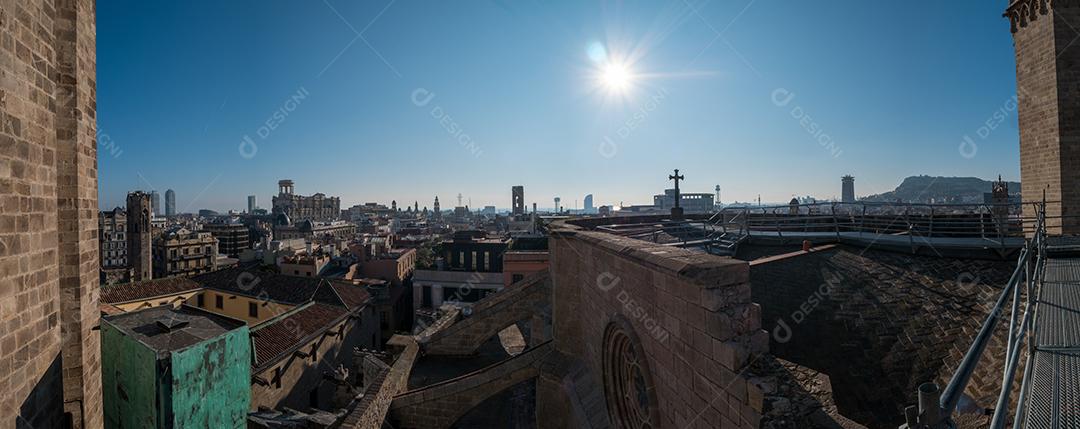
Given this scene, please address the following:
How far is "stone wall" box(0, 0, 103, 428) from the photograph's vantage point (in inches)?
163

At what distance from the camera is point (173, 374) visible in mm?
8109

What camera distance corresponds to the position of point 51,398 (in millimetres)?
5020

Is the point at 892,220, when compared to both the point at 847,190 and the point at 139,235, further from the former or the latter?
the point at 139,235

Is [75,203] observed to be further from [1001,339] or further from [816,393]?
[1001,339]

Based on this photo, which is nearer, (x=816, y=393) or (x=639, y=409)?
(x=816, y=393)

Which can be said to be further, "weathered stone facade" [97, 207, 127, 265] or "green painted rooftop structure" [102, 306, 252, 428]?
"weathered stone facade" [97, 207, 127, 265]

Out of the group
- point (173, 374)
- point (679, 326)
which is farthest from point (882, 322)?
point (173, 374)

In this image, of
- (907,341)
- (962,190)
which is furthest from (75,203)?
(962,190)

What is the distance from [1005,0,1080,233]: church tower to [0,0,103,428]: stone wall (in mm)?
21740

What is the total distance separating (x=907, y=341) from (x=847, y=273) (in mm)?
2743

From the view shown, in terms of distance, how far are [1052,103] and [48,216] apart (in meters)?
22.9

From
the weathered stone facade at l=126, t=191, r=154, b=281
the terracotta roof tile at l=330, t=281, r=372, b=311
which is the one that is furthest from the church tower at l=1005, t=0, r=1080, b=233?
the weathered stone facade at l=126, t=191, r=154, b=281

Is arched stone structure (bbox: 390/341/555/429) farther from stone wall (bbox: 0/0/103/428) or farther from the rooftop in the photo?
stone wall (bbox: 0/0/103/428)

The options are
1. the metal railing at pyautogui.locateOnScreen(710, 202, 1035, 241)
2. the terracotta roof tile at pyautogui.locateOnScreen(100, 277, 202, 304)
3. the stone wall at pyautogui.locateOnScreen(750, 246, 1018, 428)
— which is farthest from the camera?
the terracotta roof tile at pyautogui.locateOnScreen(100, 277, 202, 304)
